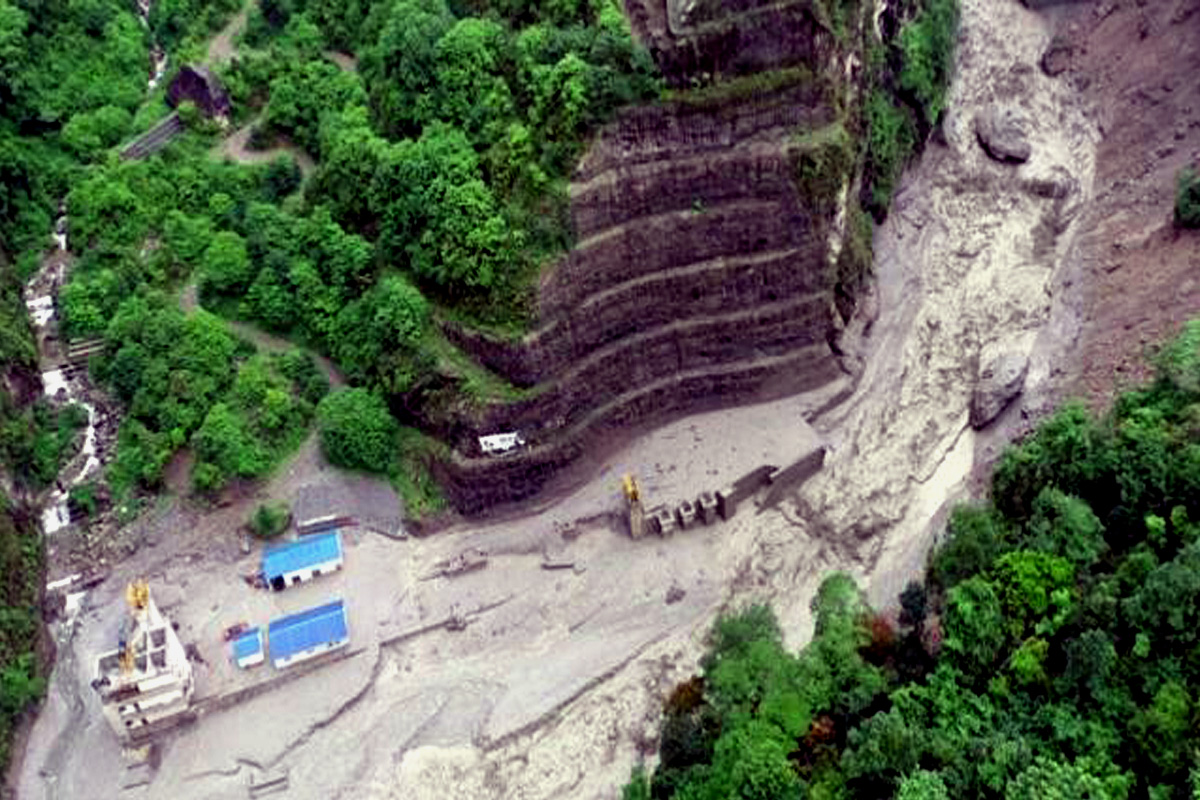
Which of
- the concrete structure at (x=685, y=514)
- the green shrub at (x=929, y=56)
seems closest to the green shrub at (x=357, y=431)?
the concrete structure at (x=685, y=514)

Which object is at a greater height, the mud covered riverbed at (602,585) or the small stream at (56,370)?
the small stream at (56,370)

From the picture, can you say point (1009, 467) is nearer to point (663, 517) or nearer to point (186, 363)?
point (663, 517)

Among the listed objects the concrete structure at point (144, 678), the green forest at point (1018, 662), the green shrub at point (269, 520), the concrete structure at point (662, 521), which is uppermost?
the green shrub at point (269, 520)

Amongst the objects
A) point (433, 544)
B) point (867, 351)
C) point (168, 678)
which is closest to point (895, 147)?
point (867, 351)

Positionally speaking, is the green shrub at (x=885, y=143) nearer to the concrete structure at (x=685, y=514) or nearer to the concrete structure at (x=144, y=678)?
the concrete structure at (x=685, y=514)

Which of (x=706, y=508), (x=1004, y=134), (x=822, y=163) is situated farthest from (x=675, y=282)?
(x=1004, y=134)

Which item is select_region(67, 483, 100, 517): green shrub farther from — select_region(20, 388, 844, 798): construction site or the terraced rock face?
the terraced rock face

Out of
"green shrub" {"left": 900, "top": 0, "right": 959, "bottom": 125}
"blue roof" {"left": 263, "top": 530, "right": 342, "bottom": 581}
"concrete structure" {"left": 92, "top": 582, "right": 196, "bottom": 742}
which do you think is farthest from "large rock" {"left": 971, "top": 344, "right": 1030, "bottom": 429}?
"concrete structure" {"left": 92, "top": 582, "right": 196, "bottom": 742}

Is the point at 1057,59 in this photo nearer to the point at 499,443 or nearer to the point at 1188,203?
the point at 1188,203
